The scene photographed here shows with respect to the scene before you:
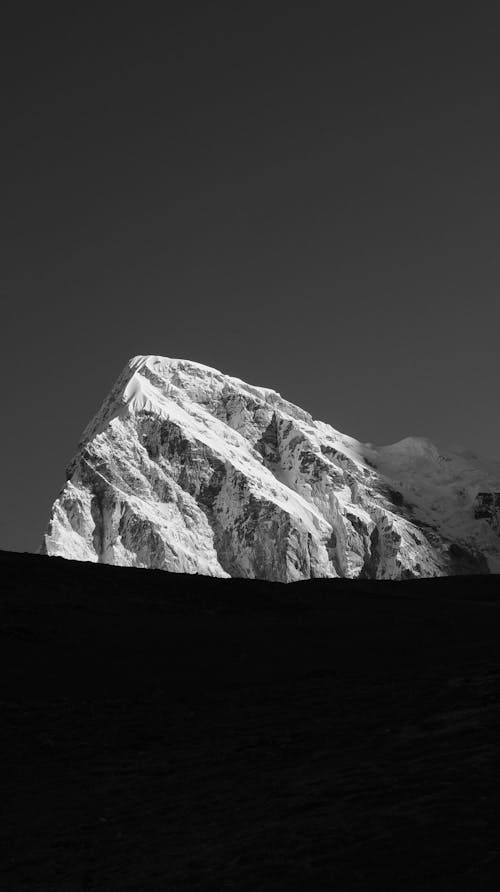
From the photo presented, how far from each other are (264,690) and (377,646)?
9678 millimetres

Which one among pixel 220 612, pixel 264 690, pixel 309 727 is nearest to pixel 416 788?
pixel 309 727

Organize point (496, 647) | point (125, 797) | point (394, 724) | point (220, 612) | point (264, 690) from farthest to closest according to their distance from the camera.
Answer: point (220, 612)
point (496, 647)
point (264, 690)
point (394, 724)
point (125, 797)

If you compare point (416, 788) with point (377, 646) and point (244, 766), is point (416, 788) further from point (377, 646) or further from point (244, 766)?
point (377, 646)

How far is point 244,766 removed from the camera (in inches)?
792

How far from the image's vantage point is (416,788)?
1585 cm

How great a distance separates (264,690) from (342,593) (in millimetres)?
21923

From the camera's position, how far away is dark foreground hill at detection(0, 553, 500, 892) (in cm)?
1378

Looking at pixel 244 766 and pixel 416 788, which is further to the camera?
pixel 244 766

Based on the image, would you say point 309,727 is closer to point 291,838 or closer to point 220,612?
point 291,838

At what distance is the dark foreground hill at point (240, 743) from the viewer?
1378 centimetres

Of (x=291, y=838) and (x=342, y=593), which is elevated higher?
(x=342, y=593)

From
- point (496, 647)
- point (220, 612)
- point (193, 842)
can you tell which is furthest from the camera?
point (220, 612)

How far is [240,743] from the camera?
22312 millimetres

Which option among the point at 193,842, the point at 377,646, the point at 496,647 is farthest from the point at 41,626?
the point at 193,842
